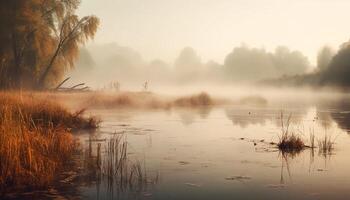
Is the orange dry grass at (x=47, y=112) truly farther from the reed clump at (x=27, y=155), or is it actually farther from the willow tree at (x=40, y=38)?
the willow tree at (x=40, y=38)

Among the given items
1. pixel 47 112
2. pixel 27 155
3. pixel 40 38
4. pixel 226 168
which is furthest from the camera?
pixel 40 38

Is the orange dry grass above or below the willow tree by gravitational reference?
below

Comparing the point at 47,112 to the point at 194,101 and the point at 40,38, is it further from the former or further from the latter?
the point at 194,101

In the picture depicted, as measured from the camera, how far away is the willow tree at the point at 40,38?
3350cm

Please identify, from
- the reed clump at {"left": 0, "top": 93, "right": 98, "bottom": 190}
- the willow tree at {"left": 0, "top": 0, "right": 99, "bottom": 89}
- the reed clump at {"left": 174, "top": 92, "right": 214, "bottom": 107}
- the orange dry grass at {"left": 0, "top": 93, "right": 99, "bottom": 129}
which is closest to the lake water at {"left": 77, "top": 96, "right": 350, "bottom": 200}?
the reed clump at {"left": 0, "top": 93, "right": 98, "bottom": 190}

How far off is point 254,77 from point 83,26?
125 m

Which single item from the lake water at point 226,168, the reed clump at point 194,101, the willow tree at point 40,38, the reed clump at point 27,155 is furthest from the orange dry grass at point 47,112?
the reed clump at point 194,101

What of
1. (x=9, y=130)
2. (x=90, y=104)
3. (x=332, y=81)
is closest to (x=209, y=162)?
(x=9, y=130)

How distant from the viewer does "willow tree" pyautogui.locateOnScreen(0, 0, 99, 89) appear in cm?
3350

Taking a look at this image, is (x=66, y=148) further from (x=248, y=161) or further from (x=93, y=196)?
(x=248, y=161)

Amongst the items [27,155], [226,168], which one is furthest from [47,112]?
[226,168]

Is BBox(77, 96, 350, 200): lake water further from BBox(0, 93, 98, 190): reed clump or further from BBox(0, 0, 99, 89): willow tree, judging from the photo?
BBox(0, 0, 99, 89): willow tree

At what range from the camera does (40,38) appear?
3547 cm

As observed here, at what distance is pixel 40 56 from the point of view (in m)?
36.6
